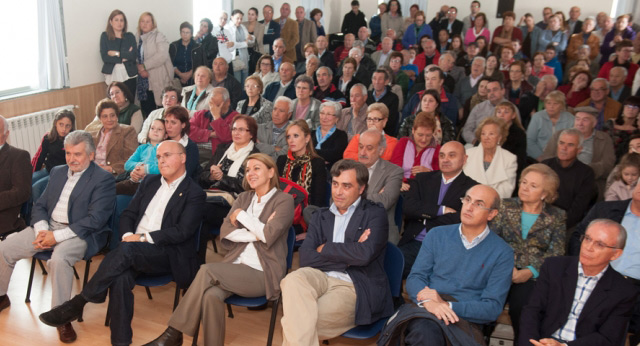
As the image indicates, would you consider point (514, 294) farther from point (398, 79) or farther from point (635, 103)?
point (398, 79)

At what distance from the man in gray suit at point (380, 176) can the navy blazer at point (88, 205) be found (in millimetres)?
1798

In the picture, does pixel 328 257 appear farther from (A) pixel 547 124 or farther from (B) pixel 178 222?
Answer: (A) pixel 547 124

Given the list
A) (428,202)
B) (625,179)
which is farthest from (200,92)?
(625,179)

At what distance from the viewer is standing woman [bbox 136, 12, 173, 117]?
309 inches

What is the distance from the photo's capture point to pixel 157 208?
12.8 ft

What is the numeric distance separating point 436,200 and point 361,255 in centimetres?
97

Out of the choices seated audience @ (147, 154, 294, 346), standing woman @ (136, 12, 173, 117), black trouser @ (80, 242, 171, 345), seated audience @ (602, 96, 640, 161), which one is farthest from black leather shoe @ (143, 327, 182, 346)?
standing woman @ (136, 12, 173, 117)

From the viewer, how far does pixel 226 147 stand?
498 cm

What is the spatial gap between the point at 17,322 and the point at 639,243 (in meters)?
3.96

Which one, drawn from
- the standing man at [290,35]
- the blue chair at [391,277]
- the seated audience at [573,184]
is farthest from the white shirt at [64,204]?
the standing man at [290,35]

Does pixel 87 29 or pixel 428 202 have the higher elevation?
pixel 87 29

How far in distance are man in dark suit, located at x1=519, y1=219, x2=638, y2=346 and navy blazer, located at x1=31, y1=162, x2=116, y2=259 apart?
273 cm

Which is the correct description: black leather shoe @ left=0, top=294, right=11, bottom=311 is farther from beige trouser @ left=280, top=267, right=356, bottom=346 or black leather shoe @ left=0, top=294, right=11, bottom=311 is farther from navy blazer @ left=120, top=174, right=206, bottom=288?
beige trouser @ left=280, top=267, right=356, bottom=346

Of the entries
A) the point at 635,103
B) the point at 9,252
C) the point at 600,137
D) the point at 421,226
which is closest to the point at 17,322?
the point at 9,252
